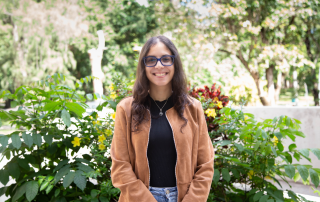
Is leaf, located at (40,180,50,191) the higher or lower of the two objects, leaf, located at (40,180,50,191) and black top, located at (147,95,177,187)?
the lower

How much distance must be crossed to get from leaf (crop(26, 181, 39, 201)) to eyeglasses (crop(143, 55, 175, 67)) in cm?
135

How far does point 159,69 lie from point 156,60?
0.17 ft

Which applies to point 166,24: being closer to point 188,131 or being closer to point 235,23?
point 235,23

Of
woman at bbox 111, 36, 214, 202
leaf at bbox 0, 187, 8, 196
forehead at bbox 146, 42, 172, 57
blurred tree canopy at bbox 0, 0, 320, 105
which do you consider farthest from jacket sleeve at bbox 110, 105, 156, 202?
blurred tree canopy at bbox 0, 0, 320, 105

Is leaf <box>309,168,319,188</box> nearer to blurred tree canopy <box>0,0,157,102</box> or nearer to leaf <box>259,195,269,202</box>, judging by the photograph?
leaf <box>259,195,269,202</box>

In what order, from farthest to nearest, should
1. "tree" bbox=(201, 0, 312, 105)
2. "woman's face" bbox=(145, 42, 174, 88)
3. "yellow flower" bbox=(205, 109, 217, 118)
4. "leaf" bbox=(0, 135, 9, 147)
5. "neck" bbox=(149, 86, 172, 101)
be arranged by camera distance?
"tree" bbox=(201, 0, 312, 105) → "yellow flower" bbox=(205, 109, 217, 118) → "leaf" bbox=(0, 135, 9, 147) → "neck" bbox=(149, 86, 172, 101) → "woman's face" bbox=(145, 42, 174, 88)

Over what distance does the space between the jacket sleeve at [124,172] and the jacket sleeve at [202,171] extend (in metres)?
0.21

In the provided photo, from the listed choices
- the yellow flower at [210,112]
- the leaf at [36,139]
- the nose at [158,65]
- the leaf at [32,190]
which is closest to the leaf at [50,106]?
the leaf at [36,139]

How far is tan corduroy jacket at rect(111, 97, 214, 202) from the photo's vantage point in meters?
1.35

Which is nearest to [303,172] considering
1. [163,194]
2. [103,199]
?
[163,194]

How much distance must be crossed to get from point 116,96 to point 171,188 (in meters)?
1.31

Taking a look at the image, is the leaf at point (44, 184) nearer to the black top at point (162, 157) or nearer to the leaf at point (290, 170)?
the black top at point (162, 157)

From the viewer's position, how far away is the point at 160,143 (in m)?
1.41

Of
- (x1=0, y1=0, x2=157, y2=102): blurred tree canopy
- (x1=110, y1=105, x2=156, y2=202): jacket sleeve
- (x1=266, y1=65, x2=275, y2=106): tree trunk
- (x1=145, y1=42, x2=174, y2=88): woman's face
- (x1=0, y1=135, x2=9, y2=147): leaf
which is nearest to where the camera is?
(x1=110, y1=105, x2=156, y2=202): jacket sleeve
